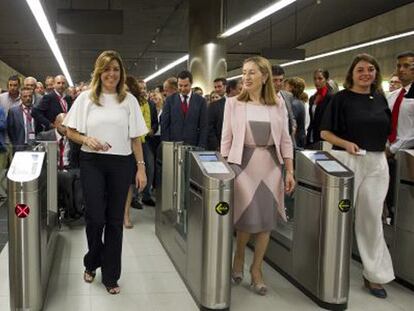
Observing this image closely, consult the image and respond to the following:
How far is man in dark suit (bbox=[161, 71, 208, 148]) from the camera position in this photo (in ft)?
16.8

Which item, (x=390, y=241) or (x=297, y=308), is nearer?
(x=297, y=308)

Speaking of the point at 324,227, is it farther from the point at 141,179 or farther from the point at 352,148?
the point at 141,179

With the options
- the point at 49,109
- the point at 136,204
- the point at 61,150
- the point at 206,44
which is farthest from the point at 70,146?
the point at 206,44

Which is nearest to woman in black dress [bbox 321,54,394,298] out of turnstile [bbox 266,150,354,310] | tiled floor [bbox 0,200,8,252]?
turnstile [bbox 266,150,354,310]

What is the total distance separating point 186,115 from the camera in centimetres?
512

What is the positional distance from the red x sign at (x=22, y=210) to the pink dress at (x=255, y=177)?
1236 millimetres

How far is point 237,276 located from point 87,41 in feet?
51.4

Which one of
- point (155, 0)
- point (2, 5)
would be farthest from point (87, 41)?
point (155, 0)

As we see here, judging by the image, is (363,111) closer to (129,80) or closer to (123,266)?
(123,266)

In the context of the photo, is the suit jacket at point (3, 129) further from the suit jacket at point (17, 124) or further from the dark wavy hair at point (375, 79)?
the dark wavy hair at point (375, 79)

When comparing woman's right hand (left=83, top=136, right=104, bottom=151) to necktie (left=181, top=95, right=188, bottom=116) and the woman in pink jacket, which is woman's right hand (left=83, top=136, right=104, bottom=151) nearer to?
the woman in pink jacket

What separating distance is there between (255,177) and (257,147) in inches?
7.4

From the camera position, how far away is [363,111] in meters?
3.34

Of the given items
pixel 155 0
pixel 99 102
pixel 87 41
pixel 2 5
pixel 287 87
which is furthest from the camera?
pixel 87 41
